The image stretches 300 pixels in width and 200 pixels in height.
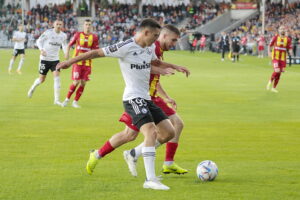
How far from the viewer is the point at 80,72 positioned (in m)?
19.3

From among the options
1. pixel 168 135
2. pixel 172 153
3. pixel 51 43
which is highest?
pixel 51 43

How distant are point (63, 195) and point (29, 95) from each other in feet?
44.5

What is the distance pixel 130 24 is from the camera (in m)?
82.5

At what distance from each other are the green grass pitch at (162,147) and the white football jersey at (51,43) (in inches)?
54.7

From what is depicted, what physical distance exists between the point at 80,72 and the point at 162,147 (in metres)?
7.28

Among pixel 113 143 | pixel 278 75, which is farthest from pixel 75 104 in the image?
pixel 113 143

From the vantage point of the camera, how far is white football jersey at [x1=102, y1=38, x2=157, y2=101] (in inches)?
349

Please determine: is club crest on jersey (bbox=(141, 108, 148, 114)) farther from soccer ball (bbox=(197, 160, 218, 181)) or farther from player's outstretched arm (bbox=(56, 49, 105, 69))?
soccer ball (bbox=(197, 160, 218, 181))

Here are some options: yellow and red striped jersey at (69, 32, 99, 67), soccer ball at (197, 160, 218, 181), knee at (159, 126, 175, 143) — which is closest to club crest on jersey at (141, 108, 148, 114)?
knee at (159, 126, 175, 143)

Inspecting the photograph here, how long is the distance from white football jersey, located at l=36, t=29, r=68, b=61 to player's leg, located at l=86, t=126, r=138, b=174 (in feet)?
36.5

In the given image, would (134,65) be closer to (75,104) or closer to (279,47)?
(75,104)

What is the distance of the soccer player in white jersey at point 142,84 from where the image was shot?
873 centimetres

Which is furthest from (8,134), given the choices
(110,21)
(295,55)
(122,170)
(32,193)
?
(110,21)

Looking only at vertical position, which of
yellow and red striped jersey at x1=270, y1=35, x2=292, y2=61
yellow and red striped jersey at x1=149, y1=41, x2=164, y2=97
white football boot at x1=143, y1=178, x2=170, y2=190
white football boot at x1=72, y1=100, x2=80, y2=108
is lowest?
white football boot at x1=72, y1=100, x2=80, y2=108
